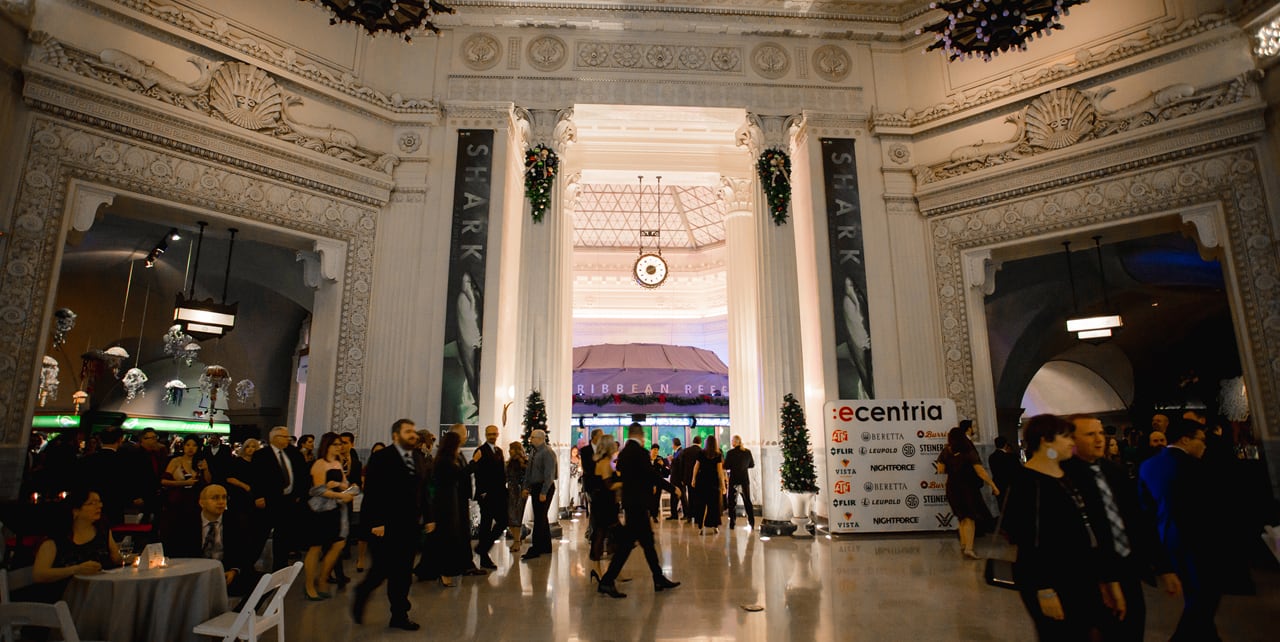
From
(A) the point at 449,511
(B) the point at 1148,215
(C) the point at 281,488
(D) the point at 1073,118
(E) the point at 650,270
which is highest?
(D) the point at 1073,118

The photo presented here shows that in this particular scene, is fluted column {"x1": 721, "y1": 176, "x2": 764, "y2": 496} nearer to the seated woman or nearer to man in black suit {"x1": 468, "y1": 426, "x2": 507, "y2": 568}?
man in black suit {"x1": 468, "y1": 426, "x2": 507, "y2": 568}

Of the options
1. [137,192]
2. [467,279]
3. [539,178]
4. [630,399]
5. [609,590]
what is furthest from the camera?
[630,399]

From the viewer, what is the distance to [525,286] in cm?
1011

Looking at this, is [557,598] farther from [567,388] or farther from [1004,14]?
[1004,14]

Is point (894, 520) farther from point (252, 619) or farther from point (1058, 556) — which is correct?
point (252, 619)

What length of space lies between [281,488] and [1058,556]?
5.67 meters

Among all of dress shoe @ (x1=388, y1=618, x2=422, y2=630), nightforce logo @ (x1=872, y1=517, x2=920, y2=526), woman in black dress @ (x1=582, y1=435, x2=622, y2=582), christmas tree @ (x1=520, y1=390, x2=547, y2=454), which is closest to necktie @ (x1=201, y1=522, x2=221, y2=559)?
dress shoe @ (x1=388, y1=618, x2=422, y2=630)

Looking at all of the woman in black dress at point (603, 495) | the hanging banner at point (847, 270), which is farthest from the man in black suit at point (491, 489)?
the hanging banner at point (847, 270)

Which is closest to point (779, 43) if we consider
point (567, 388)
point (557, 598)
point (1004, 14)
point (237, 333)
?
point (1004, 14)

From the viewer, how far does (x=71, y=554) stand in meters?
3.42

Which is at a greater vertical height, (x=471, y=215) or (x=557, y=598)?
(x=471, y=215)

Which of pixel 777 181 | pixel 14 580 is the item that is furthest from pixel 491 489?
pixel 777 181

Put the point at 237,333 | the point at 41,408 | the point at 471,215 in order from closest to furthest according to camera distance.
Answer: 1. the point at 471,215
2. the point at 41,408
3. the point at 237,333

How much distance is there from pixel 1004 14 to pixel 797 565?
7.10 m
